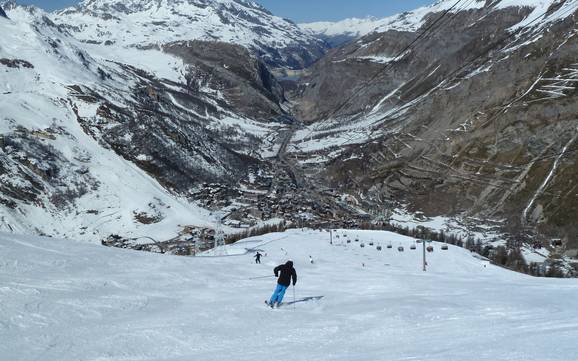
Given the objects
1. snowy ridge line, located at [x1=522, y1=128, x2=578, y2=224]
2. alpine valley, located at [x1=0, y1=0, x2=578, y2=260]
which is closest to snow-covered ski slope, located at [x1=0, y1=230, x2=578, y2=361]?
alpine valley, located at [x1=0, y1=0, x2=578, y2=260]

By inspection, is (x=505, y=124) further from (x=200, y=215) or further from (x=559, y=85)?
(x=200, y=215)

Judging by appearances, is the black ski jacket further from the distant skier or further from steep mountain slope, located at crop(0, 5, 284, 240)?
steep mountain slope, located at crop(0, 5, 284, 240)

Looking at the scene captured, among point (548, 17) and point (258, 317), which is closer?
point (258, 317)

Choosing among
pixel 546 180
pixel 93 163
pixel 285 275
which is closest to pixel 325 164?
pixel 546 180

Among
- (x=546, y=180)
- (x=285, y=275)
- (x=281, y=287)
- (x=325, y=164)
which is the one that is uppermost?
(x=325, y=164)

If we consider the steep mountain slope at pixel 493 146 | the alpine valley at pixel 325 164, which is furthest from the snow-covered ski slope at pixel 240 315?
the steep mountain slope at pixel 493 146

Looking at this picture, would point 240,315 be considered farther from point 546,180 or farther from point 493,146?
point 493,146

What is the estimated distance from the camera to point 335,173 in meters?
159

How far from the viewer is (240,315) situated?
16297 millimetres

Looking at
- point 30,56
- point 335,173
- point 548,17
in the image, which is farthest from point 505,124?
point 30,56

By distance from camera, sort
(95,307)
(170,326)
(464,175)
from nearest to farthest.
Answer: (170,326), (95,307), (464,175)

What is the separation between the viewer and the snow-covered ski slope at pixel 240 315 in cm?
1141

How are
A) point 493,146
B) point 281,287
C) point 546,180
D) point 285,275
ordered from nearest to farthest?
point 281,287 < point 285,275 < point 546,180 < point 493,146

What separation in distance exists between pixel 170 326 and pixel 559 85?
133 meters
